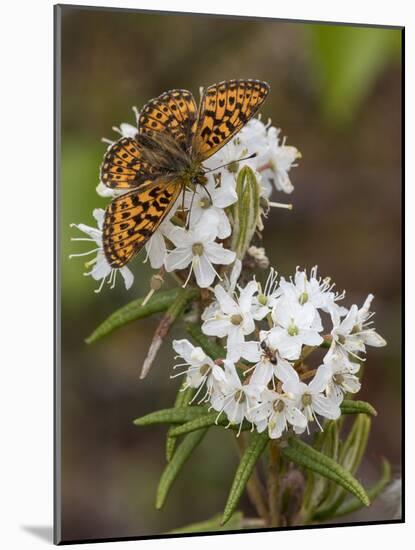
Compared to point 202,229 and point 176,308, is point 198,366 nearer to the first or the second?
point 176,308

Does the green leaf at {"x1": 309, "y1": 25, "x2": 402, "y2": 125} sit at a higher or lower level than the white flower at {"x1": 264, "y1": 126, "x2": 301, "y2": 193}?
higher

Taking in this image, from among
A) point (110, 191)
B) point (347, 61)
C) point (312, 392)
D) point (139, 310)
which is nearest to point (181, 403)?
point (139, 310)

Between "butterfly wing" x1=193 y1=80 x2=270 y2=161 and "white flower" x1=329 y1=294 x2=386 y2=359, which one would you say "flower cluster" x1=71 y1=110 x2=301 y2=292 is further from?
"white flower" x1=329 y1=294 x2=386 y2=359

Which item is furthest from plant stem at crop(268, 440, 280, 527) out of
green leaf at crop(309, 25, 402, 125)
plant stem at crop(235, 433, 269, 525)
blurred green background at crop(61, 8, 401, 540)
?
green leaf at crop(309, 25, 402, 125)

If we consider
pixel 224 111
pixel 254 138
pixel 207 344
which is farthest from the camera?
pixel 254 138

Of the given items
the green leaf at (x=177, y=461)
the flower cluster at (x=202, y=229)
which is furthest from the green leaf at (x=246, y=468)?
the flower cluster at (x=202, y=229)

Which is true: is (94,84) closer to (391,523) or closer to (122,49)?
(122,49)

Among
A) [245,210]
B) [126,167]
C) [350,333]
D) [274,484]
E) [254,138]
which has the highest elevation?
[254,138]
